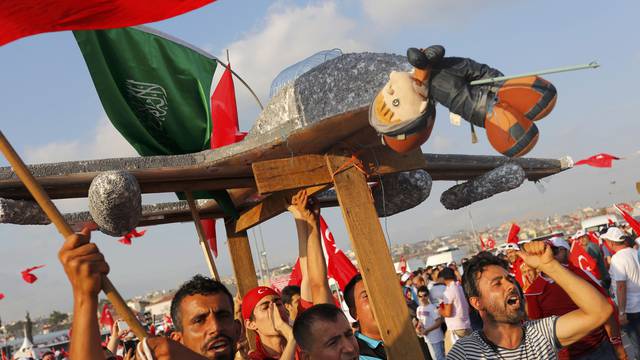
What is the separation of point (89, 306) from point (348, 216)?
2.55 metres

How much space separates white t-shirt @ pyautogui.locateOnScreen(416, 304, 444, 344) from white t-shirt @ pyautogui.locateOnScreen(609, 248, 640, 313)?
3.01 metres

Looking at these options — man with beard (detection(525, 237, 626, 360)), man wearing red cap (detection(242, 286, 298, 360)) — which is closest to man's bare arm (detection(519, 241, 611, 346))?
man with beard (detection(525, 237, 626, 360))

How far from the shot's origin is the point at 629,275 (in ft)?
24.4

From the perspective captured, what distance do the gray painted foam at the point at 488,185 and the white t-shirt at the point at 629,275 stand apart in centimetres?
276

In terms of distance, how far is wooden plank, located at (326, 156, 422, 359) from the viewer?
3908 millimetres

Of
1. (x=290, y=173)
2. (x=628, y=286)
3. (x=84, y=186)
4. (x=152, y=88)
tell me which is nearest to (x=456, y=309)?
(x=628, y=286)

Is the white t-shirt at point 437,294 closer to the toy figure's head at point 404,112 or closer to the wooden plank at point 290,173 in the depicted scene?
the wooden plank at point 290,173

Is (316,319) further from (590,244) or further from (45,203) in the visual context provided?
(590,244)

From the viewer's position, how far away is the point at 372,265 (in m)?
4.09

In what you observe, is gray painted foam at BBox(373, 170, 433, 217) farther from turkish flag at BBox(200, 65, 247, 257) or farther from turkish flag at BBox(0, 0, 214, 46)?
turkish flag at BBox(0, 0, 214, 46)

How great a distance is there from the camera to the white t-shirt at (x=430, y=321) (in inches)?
381

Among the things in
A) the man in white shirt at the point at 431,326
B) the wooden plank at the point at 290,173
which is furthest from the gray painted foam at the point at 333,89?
the man in white shirt at the point at 431,326

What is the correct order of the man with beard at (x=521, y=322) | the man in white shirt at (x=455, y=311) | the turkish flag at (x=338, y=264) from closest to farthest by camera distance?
1. the man with beard at (x=521, y=322)
2. the turkish flag at (x=338, y=264)
3. the man in white shirt at (x=455, y=311)

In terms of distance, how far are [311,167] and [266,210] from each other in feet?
3.94
